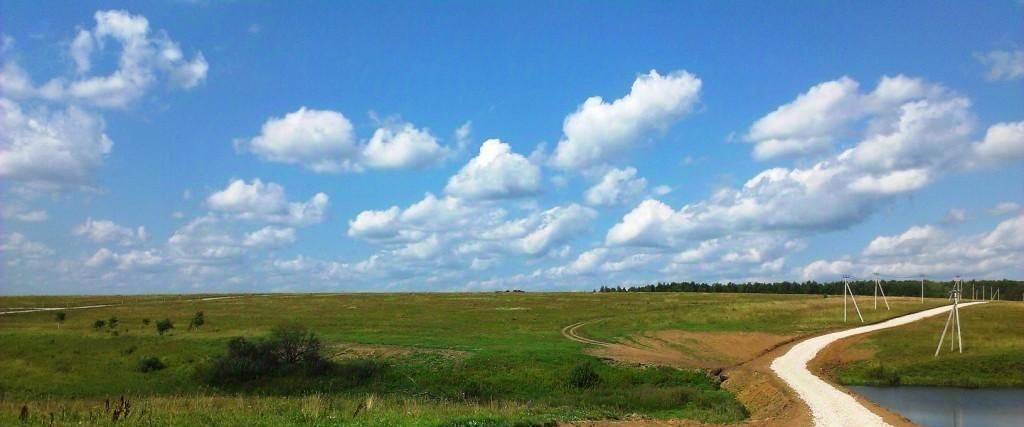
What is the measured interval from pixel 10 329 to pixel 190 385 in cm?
4290

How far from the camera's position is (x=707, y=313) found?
296ft

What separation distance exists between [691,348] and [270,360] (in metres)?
34.3

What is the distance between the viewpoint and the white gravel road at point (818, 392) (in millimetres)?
27188

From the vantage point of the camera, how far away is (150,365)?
185ft

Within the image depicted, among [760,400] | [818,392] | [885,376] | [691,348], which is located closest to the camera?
[818,392]

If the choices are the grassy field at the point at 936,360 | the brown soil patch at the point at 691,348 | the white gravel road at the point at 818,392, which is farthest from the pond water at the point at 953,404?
the brown soil patch at the point at 691,348

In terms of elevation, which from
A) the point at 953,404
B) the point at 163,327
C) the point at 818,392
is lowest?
the point at 953,404

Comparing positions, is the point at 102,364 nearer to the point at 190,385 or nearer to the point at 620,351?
the point at 190,385

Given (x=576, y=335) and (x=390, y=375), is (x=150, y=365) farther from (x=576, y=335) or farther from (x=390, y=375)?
(x=576, y=335)

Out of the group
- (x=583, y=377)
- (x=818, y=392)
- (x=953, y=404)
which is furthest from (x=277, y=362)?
(x=953, y=404)

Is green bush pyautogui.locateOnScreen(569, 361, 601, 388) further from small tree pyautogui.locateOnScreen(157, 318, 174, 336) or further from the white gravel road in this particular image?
small tree pyautogui.locateOnScreen(157, 318, 174, 336)

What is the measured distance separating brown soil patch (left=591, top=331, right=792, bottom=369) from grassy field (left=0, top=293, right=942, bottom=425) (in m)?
2.87

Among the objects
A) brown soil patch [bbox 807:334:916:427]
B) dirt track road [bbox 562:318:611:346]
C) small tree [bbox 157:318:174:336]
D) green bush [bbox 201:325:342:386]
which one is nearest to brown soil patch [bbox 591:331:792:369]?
dirt track road [bbox 562:318:611:346]

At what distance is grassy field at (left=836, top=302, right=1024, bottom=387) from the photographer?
165 ft
